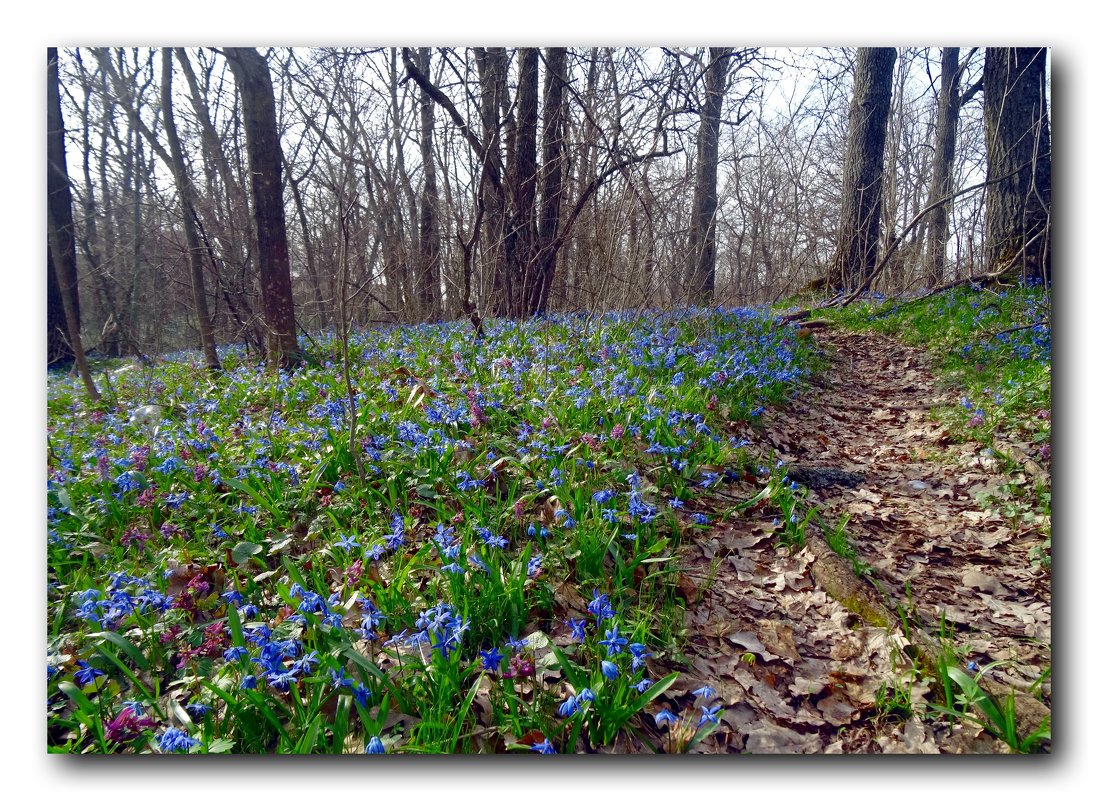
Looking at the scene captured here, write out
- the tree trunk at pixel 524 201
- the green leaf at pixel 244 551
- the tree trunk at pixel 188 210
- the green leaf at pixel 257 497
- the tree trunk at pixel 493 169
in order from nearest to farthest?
the green leaf at pixel 244 551 < the green leaf at pixel 257 497 < the tree trunk at pixel 493 169 < the tree trunk at pixel 188 210 < the tree trunk at pixel 524 201

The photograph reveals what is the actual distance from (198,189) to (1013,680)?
797cm

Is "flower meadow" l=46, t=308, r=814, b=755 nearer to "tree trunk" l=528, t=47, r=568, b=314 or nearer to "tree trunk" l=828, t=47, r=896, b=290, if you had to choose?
"tree trunk" l=528, t=47, r=568, b=314

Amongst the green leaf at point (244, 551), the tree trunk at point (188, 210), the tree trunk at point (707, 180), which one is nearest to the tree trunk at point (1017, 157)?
the tree trunk at point (707, 180)

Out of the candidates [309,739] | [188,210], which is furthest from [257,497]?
[188,210]

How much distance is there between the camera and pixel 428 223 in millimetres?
10250

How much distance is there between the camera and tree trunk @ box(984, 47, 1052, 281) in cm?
306

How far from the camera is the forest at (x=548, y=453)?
161 centimetres

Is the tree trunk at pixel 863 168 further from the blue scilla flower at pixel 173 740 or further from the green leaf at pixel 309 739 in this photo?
the blue scilla flower at pixel 173 740

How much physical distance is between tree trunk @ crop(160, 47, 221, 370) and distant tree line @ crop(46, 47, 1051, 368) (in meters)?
0.03

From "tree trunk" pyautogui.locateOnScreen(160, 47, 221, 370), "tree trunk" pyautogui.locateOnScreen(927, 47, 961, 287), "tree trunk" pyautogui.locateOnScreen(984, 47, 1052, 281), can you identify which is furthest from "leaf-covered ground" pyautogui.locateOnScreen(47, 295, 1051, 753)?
"tree trunk" pyautogui.locateOnScreen(160, 47, 221, 370)

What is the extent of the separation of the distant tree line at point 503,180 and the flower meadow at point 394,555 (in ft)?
2.96

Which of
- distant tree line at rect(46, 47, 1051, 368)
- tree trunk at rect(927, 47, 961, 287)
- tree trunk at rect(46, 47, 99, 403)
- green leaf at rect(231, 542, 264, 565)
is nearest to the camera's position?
green leaf at rect(231, 542, 264, 565)
